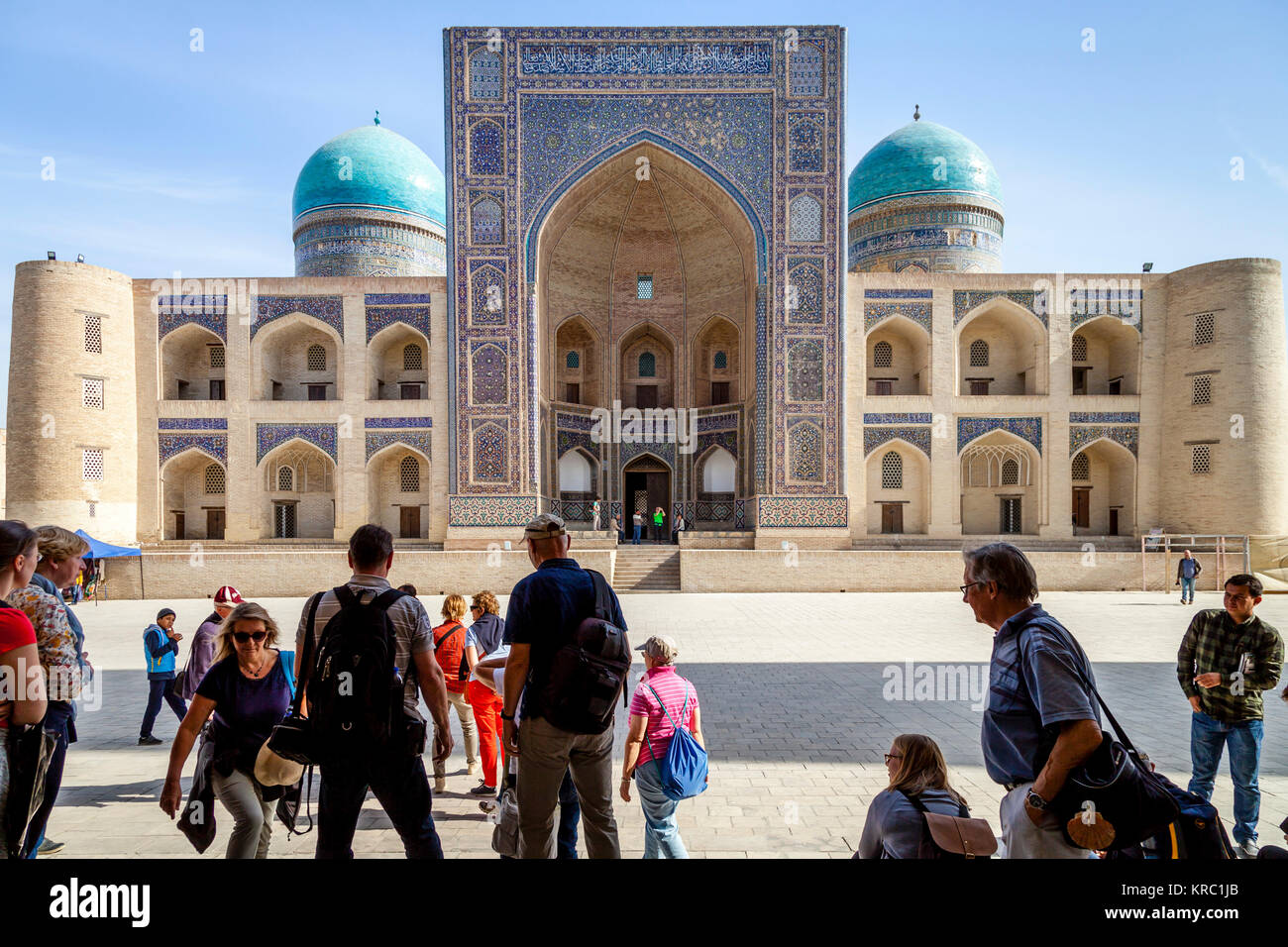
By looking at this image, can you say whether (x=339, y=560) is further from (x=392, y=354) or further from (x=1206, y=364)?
(x=1206, y=364)

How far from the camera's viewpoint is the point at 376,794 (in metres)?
2.23

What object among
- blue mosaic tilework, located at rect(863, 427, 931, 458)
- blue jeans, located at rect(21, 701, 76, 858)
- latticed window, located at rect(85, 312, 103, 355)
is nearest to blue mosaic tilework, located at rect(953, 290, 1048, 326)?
blue mosaic tilework, located at rect(863, 427, 931, 458)

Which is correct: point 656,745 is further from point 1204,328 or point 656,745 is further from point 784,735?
point 1204,328

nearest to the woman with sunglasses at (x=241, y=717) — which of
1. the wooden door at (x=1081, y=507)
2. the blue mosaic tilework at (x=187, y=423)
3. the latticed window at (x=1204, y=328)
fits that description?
the blue mosaic tilework at (x=187, y=423)

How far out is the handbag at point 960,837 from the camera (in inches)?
66.1

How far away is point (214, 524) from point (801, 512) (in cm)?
1486

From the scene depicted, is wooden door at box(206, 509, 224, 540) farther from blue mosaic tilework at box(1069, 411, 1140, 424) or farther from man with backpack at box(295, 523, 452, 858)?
blue mosaic tilework at box(1069, 411, 1140, 424)

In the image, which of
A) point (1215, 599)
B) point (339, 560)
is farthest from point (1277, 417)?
point (339, 560)

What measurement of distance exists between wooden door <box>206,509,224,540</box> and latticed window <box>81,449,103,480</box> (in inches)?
107

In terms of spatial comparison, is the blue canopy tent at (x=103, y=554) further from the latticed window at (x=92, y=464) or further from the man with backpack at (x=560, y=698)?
the man with backpack at (x=560, y=698)

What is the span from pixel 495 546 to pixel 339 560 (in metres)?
3.41

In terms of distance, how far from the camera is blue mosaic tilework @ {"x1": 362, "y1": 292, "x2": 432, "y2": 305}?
1857cm

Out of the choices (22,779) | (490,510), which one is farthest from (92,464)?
(22,779)
